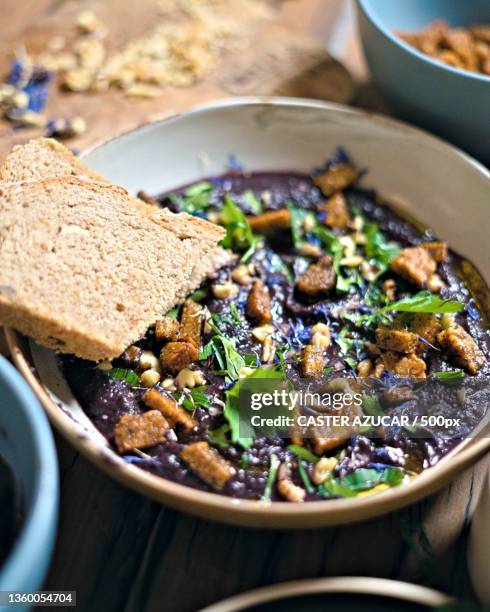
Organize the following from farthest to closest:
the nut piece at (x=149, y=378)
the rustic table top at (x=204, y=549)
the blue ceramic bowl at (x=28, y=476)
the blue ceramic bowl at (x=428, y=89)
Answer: the blue ceramic bowl at (x=428, y=89) < the nut piece at (x=149, y=378) < the rustic table top at (x=204, y=549) < the blue ceramic bowl at (x=28, y=476)

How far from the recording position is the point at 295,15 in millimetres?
4664

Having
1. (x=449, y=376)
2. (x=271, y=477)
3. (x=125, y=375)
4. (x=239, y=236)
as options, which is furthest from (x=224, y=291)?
(x=449, y=376)

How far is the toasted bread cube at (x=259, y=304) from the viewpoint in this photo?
304 cm

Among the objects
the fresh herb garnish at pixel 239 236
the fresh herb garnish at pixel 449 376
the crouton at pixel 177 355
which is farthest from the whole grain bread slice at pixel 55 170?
the fresh herb garnish at pixel 449 376

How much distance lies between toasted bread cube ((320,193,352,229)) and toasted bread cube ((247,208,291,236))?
0.23 metres

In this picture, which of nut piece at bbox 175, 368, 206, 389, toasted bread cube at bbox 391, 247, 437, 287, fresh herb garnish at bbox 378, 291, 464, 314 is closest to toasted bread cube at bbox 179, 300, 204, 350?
nut piece at bbox 175, 368, 206, 389

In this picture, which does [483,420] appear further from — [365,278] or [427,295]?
[365,278]

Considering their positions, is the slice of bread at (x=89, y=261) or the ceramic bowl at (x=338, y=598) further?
the slice of bread at (x=89, y=261)

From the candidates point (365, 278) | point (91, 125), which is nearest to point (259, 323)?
point (365, 278)

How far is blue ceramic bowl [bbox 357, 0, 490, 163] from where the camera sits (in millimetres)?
3566

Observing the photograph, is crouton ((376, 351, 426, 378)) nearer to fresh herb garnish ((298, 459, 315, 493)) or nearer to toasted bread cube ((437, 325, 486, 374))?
toasted bread cube ((437, 325, 486, 374))

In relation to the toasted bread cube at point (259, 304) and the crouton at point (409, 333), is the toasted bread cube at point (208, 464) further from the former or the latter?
the crouton at point (409, 333)

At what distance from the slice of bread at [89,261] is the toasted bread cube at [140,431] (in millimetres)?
272

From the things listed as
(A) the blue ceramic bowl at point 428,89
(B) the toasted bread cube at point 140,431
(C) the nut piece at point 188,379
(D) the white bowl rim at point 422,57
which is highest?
(D) the white bowl rim at point 422,57
